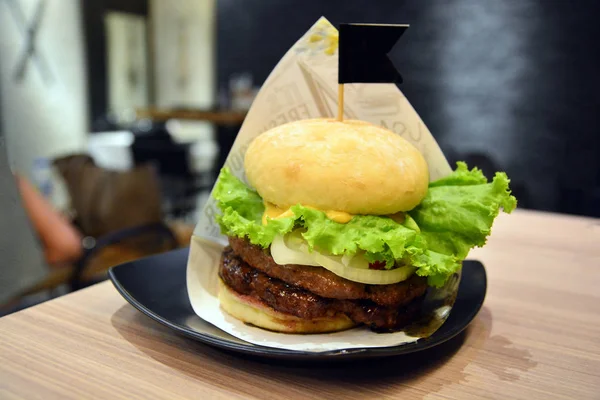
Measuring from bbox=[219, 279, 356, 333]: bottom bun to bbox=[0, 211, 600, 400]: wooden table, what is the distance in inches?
5.5

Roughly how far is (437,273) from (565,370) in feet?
0.98

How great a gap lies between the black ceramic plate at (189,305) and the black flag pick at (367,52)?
572 mm

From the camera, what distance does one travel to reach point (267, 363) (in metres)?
1.02

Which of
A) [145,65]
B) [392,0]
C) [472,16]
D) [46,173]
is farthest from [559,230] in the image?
[145,65]

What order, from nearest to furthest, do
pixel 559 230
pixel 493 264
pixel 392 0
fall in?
1. pixel 493 264
2. pixel 559 230
3. pixel 392 0

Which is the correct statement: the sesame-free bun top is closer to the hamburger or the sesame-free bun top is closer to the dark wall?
the hamburger

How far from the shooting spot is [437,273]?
1107mm

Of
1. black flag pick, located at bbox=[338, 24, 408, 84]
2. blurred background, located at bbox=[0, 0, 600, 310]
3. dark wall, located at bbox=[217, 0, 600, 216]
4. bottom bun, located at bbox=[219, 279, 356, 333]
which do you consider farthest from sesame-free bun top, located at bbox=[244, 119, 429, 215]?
dark wall, located at bbox=[217, 0, 600, 216]

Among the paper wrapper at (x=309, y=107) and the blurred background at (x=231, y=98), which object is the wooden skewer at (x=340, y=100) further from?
the blurred background at (x=231, y=98)

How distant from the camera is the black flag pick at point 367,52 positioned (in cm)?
120

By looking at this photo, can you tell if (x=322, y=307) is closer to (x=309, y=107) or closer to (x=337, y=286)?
(x=337, y=286)

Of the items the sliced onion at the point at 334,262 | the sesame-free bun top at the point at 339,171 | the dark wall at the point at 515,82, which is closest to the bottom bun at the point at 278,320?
the sliced onion at the point at 334,262

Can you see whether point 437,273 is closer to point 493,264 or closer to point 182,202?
point 493,264

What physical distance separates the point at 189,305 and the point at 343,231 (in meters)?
0.43
